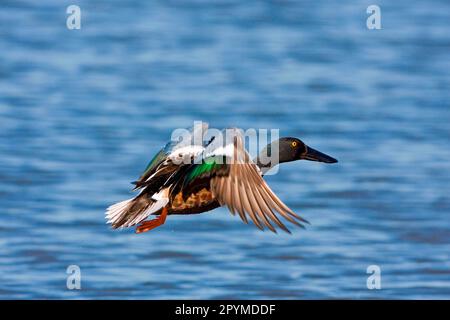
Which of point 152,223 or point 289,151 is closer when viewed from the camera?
point 152,223

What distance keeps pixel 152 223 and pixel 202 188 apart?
1.01 feet

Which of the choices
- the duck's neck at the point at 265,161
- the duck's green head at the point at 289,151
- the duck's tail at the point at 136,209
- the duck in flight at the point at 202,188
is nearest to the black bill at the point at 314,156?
the duck's green head at the point at 289,151

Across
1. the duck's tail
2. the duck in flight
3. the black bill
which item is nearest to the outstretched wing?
the duck in flight

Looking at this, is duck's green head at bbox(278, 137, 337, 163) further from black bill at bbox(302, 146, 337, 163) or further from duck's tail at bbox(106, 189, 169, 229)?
duck's tail at bbox(106, 189, 169, 229)

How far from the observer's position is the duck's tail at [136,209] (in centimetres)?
480

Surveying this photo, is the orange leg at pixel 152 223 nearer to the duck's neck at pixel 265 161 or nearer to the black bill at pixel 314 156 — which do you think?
the duck's neck at pixel 265 161

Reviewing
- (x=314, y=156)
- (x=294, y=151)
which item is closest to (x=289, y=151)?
(x=294, y=151)

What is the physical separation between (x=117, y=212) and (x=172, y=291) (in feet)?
5.90

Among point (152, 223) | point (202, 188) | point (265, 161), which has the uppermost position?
point (265, 161)

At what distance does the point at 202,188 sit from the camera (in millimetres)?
4742

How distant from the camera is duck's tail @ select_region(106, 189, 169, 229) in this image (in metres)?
4.80

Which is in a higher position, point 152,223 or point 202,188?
point 202,188

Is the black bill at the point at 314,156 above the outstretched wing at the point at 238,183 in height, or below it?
above

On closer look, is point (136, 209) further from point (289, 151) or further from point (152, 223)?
point (289, 151)
